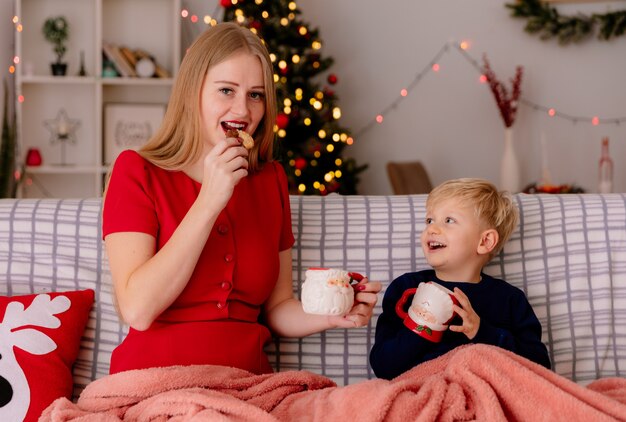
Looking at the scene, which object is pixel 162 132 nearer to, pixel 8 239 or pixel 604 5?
pixel 8 239

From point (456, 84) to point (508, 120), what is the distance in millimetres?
437

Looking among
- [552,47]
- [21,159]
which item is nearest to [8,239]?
[21,159]

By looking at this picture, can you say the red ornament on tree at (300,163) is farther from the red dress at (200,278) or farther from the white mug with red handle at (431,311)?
the white mug with red handle at (431,311)

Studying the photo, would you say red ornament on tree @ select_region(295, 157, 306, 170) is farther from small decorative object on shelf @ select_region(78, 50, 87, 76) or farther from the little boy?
the little boy

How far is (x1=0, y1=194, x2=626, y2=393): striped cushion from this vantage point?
189 cm

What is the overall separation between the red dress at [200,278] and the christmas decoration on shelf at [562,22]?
12.4ft

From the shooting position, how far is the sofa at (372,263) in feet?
6.20

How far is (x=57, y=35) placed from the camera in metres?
4.57

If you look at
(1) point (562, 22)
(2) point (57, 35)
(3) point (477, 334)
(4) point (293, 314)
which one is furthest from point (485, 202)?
(1) point (562, 22)

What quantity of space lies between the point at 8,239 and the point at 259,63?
727 millimetres

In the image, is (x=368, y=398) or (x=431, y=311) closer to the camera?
(x=368, y=398)

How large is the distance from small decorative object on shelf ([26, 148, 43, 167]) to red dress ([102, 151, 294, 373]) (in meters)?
3.11

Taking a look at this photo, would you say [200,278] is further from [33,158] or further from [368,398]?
[33,158]

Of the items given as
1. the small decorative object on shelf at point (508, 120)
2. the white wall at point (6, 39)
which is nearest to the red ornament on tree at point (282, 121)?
the small decorative object on shelf at point (508, 120)
